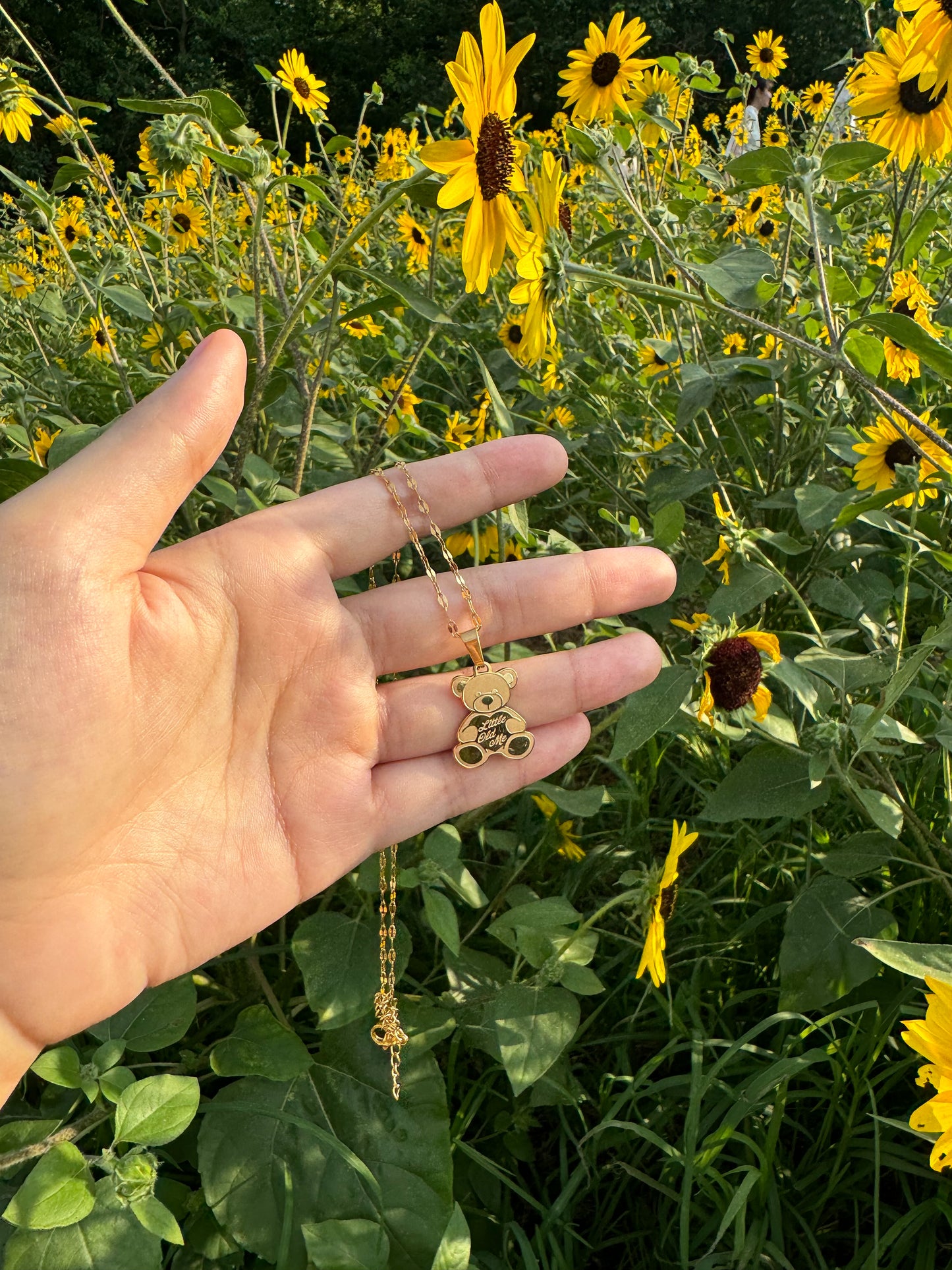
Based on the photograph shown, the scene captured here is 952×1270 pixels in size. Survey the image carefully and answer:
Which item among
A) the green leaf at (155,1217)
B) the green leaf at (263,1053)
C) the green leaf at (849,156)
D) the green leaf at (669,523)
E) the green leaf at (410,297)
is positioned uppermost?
the green leaf at (410,297)

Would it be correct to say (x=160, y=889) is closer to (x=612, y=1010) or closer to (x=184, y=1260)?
(x=184, y=1260)

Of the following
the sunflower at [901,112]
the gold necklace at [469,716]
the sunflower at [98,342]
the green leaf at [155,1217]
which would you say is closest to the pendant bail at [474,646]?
the gold necklace at [469,716]

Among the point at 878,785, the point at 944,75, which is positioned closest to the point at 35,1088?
the point at 878,785

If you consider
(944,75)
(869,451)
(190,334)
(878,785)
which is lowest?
(878,785)

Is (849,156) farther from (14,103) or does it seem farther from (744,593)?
(14,103)

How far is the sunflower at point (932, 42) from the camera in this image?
56.1 inches

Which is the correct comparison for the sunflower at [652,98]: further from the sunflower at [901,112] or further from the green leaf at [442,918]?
the green leaf at [442,918]

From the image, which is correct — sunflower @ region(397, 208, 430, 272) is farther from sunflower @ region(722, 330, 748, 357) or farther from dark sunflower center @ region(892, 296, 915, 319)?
dark sunflower center @ region(892, 296, 915, 319)

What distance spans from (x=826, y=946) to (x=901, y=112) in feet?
5.30

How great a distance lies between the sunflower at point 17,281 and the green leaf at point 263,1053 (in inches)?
105

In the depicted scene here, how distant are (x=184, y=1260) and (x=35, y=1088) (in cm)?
40

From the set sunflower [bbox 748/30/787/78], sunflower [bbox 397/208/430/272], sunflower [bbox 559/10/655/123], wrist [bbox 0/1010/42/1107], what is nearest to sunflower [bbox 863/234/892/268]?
sunflower [bbox 559/10/655/123]

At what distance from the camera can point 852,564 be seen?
2.03 meters

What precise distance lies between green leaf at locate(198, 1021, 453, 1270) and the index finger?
27.9 inches
